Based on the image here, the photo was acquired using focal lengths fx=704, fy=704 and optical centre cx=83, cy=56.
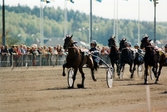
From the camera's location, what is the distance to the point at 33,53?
121 ft

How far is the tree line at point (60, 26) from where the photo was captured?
363ft

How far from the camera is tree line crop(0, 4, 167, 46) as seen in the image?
11069 cm

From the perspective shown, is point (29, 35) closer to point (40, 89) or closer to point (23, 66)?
point (23, 66)

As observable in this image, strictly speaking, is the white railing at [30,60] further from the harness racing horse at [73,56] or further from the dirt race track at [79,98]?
the harness racing horse at [73,56]

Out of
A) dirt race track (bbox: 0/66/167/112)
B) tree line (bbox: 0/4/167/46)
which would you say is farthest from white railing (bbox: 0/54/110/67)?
tree line (bbox: 0/4/167/46)

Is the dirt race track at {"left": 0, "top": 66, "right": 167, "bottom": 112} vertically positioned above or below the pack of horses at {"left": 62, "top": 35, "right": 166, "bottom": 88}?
below

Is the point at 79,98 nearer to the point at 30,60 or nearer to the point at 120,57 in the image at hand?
the point at 120,57

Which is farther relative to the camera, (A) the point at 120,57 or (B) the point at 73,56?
(A) the point at 120,57

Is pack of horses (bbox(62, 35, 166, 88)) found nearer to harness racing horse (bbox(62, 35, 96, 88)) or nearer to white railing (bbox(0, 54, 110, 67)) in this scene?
harness racing horse (bbox(62, 35, 96, 88))

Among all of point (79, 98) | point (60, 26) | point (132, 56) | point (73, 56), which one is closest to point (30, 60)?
point (132, 56)

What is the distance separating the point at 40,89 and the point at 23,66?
51.7 feet

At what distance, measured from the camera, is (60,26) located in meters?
119

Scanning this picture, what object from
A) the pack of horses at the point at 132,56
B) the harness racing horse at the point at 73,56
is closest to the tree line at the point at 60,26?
the pack of horses at the point at 132,56

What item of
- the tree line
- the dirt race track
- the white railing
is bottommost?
the dirt race track
